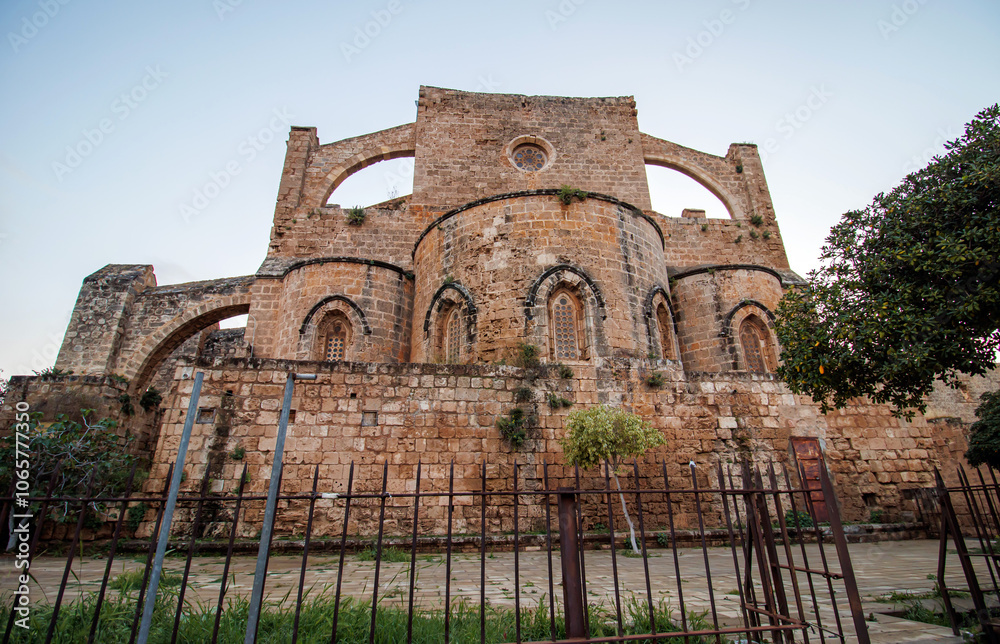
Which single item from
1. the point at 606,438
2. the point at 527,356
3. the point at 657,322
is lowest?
the point at 606,438

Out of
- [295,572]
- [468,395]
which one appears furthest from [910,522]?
[295,572]

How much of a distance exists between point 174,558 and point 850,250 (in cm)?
1020

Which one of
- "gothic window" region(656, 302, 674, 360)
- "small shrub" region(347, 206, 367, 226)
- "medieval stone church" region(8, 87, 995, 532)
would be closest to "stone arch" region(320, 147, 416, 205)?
"medieval stone church" region(8, 87, 995, 532)

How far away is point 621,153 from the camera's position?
61.8 ft

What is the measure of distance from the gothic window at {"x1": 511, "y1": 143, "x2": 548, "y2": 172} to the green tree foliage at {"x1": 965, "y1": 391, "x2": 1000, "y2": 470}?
14.8 metres

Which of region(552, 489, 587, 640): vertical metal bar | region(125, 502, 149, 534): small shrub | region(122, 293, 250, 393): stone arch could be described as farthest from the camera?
region(122, 293, 250, 393): stone arch

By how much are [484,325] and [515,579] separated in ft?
26.5

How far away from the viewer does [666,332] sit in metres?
12.6

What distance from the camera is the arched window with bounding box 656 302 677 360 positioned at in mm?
12453

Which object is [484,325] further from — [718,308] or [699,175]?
[699,175]

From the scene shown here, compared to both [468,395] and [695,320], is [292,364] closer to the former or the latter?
[468,395]

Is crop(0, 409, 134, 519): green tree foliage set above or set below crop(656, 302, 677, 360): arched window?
below

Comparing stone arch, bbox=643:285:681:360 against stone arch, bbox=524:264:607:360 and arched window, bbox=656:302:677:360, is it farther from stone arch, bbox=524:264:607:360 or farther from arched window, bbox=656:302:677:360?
stone arch, bbox=524:264:607:360

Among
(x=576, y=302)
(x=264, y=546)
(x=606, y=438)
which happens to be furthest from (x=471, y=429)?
(x=264, y=546)
